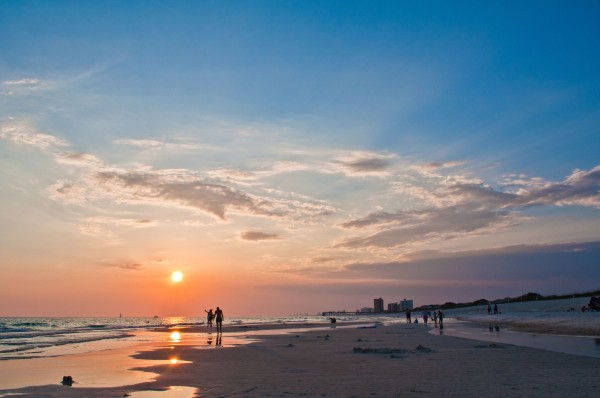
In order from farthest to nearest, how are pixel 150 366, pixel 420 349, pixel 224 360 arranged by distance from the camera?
1. pixel 420 349
2. pixel 224 360
3. pixel 150 366

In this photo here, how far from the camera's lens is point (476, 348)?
27.2 metres

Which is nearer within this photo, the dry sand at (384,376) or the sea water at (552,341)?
the dry sand at (384,376)

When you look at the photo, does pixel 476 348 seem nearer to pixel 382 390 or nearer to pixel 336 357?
pixel 336 357

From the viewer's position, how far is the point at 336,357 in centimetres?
2389

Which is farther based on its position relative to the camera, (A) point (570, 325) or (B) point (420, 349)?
(A) point (570, 325)

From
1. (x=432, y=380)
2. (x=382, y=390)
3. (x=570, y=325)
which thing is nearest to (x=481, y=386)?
(x=432, y=380)

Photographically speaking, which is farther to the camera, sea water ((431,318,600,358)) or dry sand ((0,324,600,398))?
sea water ((431,318,600,358))

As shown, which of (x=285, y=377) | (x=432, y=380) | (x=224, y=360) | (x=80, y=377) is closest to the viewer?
(x=432, y=380)

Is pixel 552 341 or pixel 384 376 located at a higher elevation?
pixel 384 376

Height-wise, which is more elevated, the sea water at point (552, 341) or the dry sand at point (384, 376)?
the dry sand at point (384, 376)

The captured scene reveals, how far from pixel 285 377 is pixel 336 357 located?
771 cm

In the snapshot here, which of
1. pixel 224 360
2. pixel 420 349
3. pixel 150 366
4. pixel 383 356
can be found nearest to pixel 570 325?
pixel 420 349

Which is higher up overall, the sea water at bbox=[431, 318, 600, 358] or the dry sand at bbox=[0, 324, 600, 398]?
the dry sand at bbox=[0, 324, 600, 398]

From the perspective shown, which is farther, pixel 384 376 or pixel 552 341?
pixel 552 341
